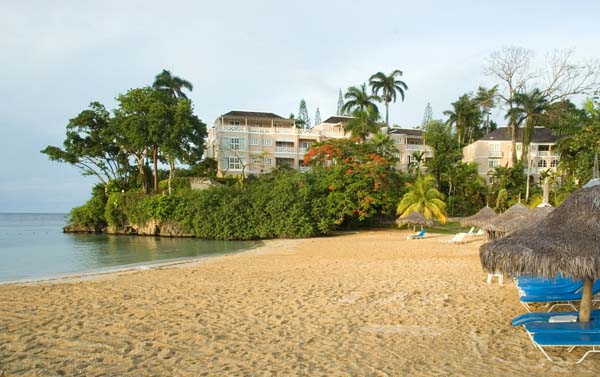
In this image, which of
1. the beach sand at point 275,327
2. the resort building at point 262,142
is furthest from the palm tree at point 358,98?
the beach sand at point 275,327

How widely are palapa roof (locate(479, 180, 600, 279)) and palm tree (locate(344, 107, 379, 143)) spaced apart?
1321 inches

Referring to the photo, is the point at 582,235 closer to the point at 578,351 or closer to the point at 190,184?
the point at 578,351

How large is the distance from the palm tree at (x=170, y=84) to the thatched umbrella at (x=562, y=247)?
42.9m

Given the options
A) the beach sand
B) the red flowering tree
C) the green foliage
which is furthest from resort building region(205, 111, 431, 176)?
the beach sand

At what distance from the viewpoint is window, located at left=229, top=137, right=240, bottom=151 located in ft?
139

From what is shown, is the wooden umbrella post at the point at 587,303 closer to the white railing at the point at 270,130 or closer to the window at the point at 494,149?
the white railing at the point at 270,130

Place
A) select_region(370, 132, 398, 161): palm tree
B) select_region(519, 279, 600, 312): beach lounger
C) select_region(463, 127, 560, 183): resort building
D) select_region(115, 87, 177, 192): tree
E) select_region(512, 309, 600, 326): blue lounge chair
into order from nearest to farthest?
select_region(512, 309, 600, 326): blue lounge chair → select_region(519, 279, 600, 312): beach lounger → select_region(115, 87, 177, 192): tree → select_region(370, 132, 398, 161): palm tree → select_region(463, 127, 560, 183): resort building

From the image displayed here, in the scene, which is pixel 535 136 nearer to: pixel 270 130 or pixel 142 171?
pixel 270 130

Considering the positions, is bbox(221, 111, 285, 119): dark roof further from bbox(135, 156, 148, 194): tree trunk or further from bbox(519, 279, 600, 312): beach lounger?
bbox(519, 279, 600, 312): beach lounger

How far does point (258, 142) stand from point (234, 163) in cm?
366

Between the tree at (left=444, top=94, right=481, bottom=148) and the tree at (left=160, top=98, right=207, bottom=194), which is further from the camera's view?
the tree at (left=444, top=94, right=481, bottom=148)

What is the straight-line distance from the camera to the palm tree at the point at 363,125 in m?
38.5

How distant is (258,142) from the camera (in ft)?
144

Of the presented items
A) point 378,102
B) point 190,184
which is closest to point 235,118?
point 190,184
